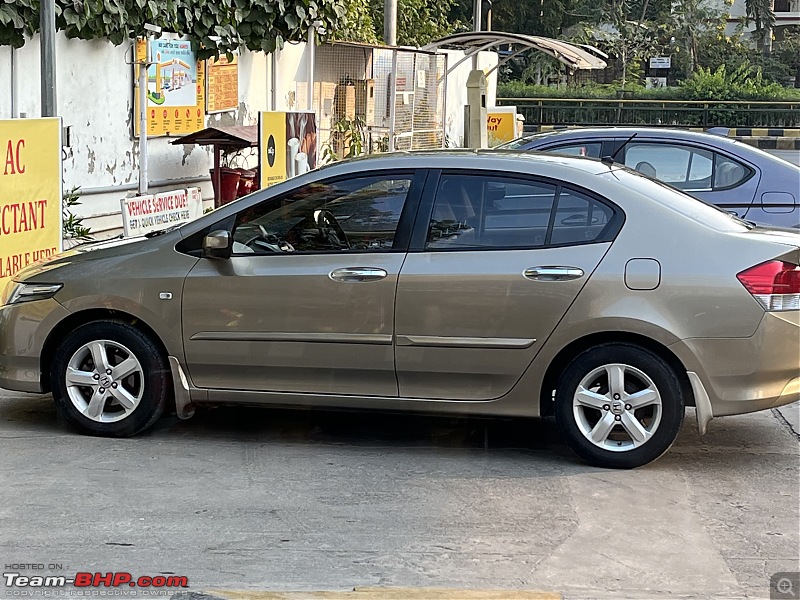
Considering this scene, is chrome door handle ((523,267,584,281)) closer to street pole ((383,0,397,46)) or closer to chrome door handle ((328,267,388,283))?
chrome door handle ((328,267,388,283))

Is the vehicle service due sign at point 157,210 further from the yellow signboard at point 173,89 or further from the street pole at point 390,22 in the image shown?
the street pole at point 390,22

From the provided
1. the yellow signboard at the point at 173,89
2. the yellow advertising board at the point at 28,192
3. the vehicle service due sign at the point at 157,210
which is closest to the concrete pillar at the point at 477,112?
the yellow signboard at the point at 173,89

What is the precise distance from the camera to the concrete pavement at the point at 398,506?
451cm

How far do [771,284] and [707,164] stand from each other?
432cm

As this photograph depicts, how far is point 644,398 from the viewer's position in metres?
5.71

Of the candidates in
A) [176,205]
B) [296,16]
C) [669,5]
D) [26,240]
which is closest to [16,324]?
[26,240]

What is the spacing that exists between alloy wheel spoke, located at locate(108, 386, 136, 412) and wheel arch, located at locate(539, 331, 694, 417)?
2.22m

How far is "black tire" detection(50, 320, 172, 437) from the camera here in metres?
6.22

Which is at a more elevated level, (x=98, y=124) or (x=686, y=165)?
(x=98, y=124)

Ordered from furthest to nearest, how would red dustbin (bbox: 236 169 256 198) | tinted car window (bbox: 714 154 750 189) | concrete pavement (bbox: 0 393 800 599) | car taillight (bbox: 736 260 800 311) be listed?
red dustbin (bbox: 236 169 256 198), tinted car window (bbox: 714 154 750 189), car taillight (bbox: 736 260 800 311), concrete pavement (bbox: 0 393 800 599)

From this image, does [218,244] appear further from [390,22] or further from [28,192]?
[390,22]

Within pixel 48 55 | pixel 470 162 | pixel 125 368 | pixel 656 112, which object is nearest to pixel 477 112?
pixel 48 55

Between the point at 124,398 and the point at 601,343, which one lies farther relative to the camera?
the point at 124,398

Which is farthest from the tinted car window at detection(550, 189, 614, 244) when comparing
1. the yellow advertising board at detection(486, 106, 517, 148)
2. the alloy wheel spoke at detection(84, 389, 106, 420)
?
the yellow advertising board at detection(486, 106, 517, 148)
